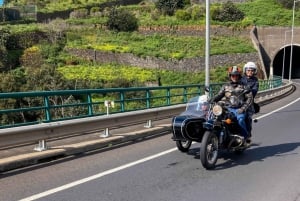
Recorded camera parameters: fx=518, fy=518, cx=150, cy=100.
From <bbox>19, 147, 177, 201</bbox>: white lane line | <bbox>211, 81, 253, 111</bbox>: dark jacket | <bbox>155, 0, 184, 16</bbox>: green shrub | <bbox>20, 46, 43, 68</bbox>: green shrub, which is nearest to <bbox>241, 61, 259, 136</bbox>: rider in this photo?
<bbox>211, 81, 253, 111</bbox>: dark jacket

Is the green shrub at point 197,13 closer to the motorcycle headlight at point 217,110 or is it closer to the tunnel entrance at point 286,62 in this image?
the tunnel entrance at point 286,62

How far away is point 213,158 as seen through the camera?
30.9 ft

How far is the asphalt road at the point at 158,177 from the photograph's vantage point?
7.46 meters

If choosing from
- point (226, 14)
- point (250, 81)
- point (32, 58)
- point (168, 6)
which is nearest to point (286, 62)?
point (226, 14)

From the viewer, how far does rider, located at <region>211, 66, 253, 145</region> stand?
10.1 meters

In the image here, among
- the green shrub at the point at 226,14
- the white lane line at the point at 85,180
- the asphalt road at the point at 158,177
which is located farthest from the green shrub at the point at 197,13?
the white lane line at the point at 85,180

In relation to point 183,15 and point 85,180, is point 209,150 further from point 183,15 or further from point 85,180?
point 183,15

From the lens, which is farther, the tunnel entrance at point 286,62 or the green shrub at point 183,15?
the tunnel entrance at point 286,62

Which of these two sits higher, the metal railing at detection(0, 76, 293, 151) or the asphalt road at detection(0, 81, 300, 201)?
the metal railing at detection(0, 76, 293, 151)

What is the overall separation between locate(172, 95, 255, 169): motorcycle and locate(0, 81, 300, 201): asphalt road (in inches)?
13.0

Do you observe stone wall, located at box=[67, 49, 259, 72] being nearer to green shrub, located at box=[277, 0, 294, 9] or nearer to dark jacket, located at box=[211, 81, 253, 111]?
green shrub, located at box=[277, 0, 294, 9]

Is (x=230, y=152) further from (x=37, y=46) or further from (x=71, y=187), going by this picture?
(x=37, y=46)

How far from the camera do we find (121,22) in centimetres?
7644

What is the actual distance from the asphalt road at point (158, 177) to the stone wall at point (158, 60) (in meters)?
49.3
